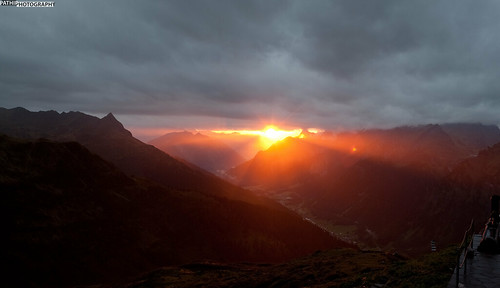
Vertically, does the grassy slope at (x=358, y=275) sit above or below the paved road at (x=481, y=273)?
below

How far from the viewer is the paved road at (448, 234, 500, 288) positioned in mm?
19562

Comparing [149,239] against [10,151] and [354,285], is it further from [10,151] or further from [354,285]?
[354,285]

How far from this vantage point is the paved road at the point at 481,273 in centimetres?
1956

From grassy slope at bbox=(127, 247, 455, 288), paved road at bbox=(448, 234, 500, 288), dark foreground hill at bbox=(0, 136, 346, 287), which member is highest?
paved road at bbox=(448, 234, 500, 288)

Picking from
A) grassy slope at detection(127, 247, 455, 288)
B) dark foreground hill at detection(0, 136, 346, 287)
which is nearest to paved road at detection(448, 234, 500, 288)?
grassy slope at detection(127, 247, 455, 288)

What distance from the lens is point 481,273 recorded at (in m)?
21.1

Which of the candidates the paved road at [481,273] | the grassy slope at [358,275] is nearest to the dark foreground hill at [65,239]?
the grassy slope at [358,275]

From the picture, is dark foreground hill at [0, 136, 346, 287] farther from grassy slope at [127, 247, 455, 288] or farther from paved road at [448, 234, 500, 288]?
paved road at [448, 234, 500, 288]

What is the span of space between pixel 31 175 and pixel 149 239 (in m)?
85.5

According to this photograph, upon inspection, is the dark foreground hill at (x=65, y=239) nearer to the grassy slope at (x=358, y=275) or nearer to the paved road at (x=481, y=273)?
the grassy slope at (x=358, y=275)

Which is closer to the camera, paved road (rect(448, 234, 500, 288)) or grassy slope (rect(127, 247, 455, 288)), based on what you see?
paved road (rect(448, 234, 500, 288))

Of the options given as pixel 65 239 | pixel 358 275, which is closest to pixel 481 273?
pixel 358 275

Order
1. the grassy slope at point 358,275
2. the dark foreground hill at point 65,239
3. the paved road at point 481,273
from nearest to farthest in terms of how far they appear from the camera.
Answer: the paved road at point 481,273 → the grassy slope at point 358,275 → the dark foreground hill at point 65,239

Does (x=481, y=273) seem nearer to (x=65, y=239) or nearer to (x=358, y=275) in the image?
(x=358, y=275)
